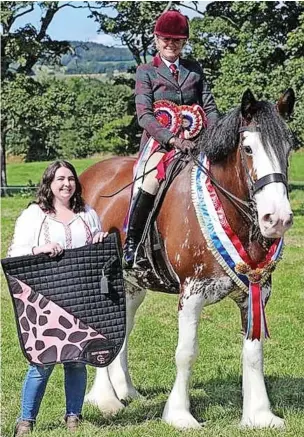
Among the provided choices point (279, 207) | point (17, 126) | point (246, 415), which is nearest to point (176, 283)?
point (246, 415)

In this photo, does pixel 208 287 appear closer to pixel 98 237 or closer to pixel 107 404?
pixel 98 237

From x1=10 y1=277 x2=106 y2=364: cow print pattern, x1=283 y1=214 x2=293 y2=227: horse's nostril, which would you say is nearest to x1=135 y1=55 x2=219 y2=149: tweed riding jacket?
x1=283 y1=214 x2=293 y2=227: horse's nostril

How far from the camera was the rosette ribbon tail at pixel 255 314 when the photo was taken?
4.59 metres

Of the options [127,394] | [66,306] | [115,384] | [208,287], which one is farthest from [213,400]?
[66,306]

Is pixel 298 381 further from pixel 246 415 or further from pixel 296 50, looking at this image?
pixel 296 50

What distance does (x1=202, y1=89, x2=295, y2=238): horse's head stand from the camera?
3924 mm

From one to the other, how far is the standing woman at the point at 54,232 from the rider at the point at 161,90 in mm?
562

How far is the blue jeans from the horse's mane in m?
1.54

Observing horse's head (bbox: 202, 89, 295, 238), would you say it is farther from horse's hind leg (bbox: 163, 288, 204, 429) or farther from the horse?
horse's hind leg (bbox: 163, 288, 204, 429)

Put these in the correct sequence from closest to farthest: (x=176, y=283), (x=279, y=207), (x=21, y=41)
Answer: (x=279, y=207), (x=176, y=283), (x=21, y=41)

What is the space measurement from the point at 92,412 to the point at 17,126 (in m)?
18.7

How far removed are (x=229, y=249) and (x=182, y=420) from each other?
1.15m

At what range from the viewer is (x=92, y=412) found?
5.07 m

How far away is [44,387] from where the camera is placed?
169 inches
